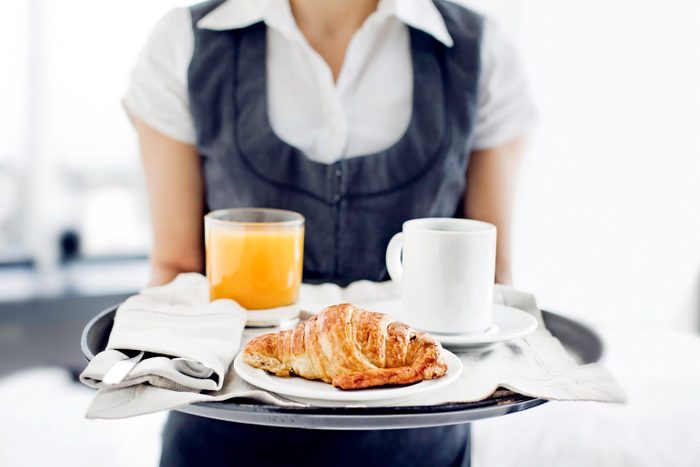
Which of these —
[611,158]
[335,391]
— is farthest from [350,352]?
[611,158]

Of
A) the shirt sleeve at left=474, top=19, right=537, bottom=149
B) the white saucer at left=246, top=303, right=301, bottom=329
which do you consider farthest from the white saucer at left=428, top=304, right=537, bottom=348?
the shirt sleeve at left=474, top=19, right=537, bottom=149

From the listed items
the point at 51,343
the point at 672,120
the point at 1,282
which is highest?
the point at 672,120

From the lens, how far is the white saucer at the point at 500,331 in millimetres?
666

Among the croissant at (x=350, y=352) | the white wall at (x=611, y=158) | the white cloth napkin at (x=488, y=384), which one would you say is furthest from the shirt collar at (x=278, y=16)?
the white wall at (x=611, y=158)

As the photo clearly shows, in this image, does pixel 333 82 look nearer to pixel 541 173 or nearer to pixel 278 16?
pixel 278 16

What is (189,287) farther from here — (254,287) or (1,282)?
(1,282)

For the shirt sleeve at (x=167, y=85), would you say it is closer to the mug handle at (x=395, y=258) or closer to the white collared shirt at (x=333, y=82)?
the white collared shirt at (x=333, y=82)

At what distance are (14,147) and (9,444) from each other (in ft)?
3.79

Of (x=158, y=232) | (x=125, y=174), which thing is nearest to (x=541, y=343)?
(x=158, y=232)

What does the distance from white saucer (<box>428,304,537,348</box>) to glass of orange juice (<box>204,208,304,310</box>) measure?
0.68 feet

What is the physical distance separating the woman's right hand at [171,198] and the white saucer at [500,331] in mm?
526

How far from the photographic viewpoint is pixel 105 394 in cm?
55

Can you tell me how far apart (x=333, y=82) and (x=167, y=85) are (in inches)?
9.9

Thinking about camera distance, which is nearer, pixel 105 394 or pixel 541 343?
pixel 105 394
